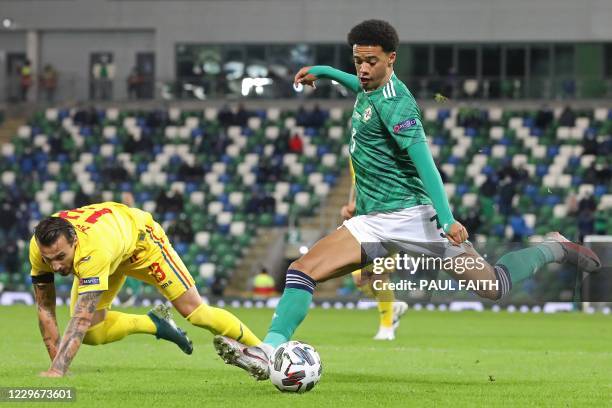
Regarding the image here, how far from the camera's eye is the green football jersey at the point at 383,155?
9312 millimetres

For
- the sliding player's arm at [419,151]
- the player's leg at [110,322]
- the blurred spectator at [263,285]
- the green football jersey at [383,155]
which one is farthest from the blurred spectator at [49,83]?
the sliding player's arm at [419,151]

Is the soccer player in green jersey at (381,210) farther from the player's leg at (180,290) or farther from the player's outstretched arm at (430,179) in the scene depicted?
the player's leg at (180,290)

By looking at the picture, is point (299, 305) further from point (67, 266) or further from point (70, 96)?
A: point (70, 96)

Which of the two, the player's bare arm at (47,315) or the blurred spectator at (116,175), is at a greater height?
the player's bare arm at (47,315)

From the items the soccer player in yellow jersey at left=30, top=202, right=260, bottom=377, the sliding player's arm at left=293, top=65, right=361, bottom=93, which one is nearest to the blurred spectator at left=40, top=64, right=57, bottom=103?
the soccer player in yellow jersey at left=30, top=202, right=260, bottom=377

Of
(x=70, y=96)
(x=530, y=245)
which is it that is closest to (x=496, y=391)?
(x=530, y=245)

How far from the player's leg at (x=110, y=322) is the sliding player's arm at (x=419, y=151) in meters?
2.85

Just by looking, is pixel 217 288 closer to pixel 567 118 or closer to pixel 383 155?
pixel 567 118

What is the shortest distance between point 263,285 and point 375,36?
22.0 meters

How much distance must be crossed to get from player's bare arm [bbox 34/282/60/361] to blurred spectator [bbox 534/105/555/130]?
2759 centimetres

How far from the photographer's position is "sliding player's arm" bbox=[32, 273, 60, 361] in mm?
10305

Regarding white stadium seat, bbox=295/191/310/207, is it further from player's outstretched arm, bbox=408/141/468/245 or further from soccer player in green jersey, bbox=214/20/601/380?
player's outstretched arm, bbox=408/141/468/245

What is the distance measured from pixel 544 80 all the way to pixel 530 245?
2998 centimetres

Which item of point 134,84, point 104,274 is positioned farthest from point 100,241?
point 134,84
